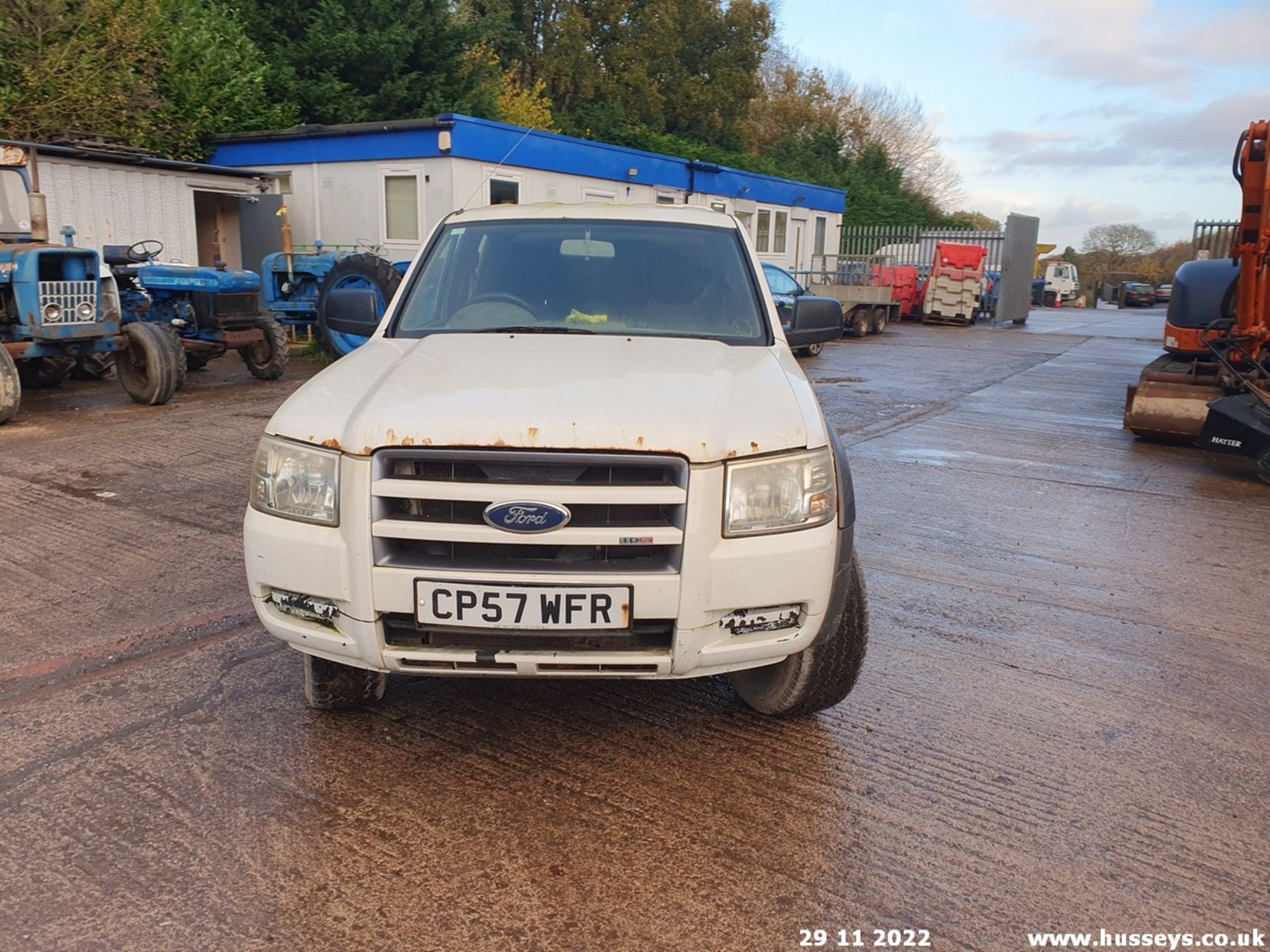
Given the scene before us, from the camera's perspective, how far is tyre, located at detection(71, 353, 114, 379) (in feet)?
41.2

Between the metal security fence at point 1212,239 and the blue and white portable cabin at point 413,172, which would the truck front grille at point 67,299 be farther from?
the metal security fence at point 1212,239

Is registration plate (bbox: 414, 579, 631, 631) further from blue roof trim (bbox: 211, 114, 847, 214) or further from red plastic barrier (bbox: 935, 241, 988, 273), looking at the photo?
red plastic barrier (bbox: 935, 241, 988, 273)

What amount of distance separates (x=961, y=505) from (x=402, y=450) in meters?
5.39

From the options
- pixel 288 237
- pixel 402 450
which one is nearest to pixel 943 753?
pixel 402 450

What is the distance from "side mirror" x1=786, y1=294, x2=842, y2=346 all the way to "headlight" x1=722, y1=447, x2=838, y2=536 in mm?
1733

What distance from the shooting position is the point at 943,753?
3604mm

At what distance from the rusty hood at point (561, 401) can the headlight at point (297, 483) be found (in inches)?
2.0

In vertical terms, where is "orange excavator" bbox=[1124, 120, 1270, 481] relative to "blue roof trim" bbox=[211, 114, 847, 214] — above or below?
below

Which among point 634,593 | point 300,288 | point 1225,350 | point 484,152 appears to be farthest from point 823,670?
point 484,152

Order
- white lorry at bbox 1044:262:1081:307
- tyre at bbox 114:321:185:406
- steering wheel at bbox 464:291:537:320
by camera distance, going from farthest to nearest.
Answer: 1. white lorry at bbox 1044:262:1081:307
2. tyre at bbox 114:321:185:406
3. steering wheel at bbox 464:291:537:320

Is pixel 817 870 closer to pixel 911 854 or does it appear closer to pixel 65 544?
pixel 911 854

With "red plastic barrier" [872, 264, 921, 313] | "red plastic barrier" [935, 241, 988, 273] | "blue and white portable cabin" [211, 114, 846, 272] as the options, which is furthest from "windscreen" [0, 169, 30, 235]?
"red plastic barrier" [935, 241, 988, 273]

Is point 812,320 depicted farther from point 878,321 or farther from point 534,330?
point 878,321

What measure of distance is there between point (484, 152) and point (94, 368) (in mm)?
6896
